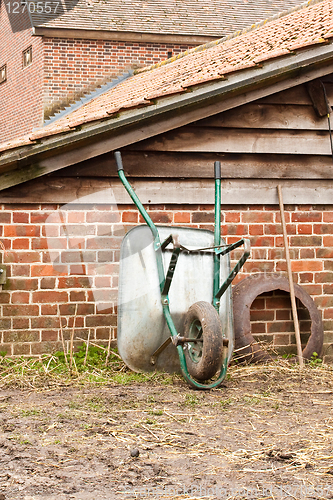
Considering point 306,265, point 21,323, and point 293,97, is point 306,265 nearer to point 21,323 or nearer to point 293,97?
point 293,97

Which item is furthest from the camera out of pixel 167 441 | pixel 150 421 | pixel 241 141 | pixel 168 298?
pixel 241 141

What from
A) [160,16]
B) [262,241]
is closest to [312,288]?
[262,241]

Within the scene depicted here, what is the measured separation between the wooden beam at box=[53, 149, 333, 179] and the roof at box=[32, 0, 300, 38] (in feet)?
32.9

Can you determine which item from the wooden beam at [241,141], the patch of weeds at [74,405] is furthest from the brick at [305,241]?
the patch of weeds at [74,405]

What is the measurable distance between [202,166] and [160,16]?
11.1 metres

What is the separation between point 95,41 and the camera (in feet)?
46.0

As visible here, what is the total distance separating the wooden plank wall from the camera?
192 inches

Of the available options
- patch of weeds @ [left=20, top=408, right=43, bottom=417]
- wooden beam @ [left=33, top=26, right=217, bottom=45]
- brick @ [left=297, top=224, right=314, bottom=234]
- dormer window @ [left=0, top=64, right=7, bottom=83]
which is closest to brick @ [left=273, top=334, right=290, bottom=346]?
brick @ [left=297, top=224, right=314, bottom=234]

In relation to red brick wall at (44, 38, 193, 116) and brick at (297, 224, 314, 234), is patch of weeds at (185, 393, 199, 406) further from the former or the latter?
red brick wall at (44, 38, 193, 116)

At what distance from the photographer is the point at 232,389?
402 cm

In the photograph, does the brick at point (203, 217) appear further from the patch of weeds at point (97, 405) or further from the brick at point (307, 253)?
the patch of weeds at point (97, 405)

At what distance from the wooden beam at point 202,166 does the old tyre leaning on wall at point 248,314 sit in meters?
1.03

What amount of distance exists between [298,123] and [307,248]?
48.2 inches

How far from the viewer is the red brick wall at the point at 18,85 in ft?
46.8
